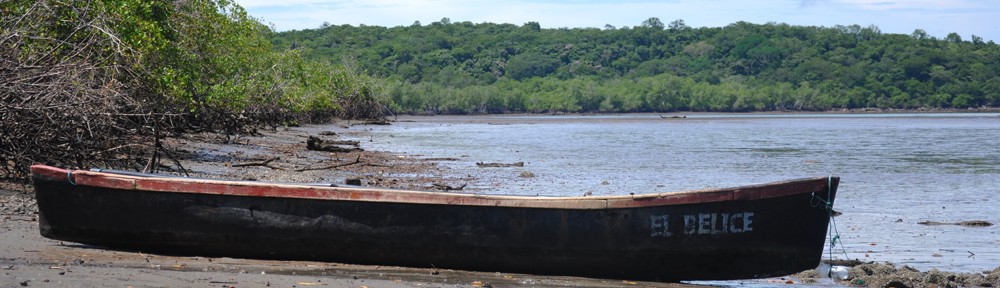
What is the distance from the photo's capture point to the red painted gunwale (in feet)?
25.1

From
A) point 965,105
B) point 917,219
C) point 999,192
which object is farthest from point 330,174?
point 965,105

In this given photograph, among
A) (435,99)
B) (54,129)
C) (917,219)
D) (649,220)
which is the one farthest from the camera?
(435,99)

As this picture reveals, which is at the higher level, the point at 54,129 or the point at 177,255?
the point at 54,129

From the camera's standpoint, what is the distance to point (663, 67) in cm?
12731

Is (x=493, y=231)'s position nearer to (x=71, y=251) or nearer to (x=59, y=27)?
(x=71, y=251)

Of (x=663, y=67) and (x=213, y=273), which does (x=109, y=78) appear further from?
(x=663, y=67)

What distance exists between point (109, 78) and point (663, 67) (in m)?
117

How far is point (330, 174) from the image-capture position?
662 inches

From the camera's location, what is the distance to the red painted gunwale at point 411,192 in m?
7.65

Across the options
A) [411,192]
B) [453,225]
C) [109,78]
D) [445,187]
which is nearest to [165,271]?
[411,192]

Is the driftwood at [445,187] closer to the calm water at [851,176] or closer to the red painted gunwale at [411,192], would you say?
the calm water at [851,176]

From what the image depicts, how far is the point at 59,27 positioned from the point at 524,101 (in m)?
94.7

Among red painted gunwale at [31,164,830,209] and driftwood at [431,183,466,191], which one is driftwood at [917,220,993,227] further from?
driftwood at [431,183,466,191]

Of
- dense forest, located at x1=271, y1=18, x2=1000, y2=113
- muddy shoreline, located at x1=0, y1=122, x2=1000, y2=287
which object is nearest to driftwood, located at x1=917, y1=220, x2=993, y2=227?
muddy shoreline, located at x1=0, y1=122, x2=1000, y2=287
